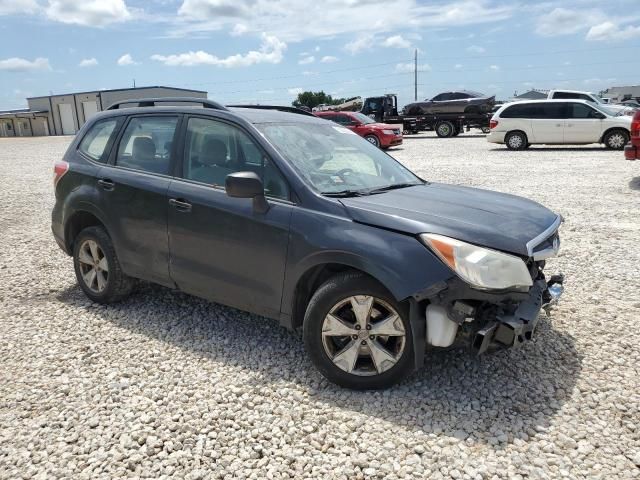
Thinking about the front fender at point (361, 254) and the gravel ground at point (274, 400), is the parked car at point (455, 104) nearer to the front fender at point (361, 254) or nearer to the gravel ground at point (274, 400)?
the gravel ground at point (274, 400)

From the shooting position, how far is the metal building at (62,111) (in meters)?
57.1

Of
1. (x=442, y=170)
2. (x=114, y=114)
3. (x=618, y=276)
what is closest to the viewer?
(x=114, y=114)

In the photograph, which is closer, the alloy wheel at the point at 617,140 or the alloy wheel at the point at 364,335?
the alloy wheel at the point at 364,335

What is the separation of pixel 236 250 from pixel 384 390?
1.37m

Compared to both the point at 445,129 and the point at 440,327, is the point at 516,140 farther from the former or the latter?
the point at 440,327

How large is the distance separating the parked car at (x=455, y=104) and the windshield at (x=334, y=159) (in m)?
24.9

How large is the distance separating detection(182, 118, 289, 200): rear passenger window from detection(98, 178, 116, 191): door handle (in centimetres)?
80

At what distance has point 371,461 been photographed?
8.99 feet

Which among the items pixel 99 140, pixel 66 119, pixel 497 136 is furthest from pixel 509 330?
pixel 66 119

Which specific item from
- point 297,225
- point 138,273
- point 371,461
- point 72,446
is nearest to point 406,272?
point 297,225

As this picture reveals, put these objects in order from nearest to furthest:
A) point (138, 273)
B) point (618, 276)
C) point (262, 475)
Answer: point (262, 475) < point (138, 273) < point (618, 276)

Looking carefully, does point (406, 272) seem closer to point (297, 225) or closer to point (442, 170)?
point (297, 225)

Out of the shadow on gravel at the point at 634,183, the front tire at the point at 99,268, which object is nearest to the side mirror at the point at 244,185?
the front tire at the point at 99,268

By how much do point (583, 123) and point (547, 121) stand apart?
3.75 ft
